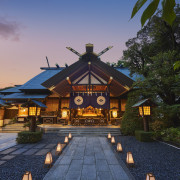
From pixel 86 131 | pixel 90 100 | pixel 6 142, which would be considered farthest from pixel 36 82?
pixel 86 131

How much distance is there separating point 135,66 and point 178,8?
15.6ft

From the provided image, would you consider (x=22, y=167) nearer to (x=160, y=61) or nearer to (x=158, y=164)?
(x=158, y=164)

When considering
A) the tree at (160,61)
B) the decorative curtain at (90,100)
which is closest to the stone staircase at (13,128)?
the decorative curtain at (90,100)

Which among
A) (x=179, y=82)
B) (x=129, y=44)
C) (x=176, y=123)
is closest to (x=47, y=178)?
(x=179, y=82)

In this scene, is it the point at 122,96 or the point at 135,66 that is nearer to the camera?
the point at 135,66

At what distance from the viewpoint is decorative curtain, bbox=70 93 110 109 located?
43.8ft

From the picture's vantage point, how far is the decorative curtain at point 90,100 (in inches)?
525

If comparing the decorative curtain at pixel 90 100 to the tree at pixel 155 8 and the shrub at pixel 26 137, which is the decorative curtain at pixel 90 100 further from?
the tree at pixel 155 8

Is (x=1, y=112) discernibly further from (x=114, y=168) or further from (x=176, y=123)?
(x=176, y=123)

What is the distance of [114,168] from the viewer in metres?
4.33

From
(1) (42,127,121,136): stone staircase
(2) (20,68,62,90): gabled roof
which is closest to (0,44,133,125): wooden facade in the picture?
(2) (20,68,62,90): gabled roof

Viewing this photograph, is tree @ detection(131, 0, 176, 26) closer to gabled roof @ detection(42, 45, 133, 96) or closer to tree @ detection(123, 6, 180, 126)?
tree @ detection(123, 6, 180, 126)

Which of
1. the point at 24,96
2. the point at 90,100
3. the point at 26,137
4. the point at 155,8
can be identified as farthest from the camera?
the point at 24,96

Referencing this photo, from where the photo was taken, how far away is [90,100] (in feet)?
44.3
